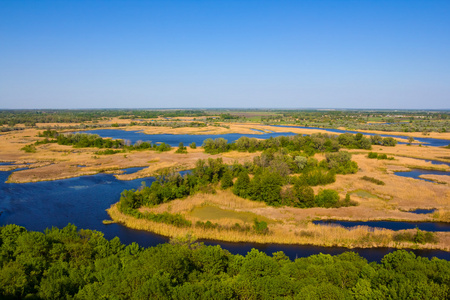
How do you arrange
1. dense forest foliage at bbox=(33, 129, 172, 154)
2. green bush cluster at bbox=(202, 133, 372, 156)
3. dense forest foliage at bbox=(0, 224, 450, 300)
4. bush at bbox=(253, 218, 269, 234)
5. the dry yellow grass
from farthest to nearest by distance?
dense forest foliage at bbox=(33, 129, 172, 154)
green bush cluster at bbox=(202, 133, 372, 156)
the dry yellow grass
bush at bbox=(253, 218, 269, 234)
dense forest foliage at bbox=(0, 224, 450, 300)

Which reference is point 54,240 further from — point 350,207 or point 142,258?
point 350,207

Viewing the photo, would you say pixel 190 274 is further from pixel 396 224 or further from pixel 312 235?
pixel 396 224

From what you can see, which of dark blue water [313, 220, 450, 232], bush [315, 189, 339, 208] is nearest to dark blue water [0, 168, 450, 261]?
dark blue water [313, 220, 450, 232]

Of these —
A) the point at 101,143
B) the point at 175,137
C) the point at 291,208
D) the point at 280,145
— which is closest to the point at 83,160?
the point at 101,143

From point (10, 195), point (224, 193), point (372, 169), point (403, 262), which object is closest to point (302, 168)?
point (372, 169)

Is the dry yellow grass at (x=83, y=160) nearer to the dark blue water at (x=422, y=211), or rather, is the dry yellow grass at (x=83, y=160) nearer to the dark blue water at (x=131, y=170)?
the dark blue water at (x=131, y=170)

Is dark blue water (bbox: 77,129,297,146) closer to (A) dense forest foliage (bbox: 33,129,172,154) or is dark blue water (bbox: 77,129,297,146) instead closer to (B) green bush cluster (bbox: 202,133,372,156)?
(A) dense forest foliage (bbox: 33,129,172,154)
